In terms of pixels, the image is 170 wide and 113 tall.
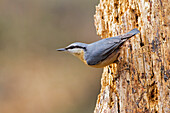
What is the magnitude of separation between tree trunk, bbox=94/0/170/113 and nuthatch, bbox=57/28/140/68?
0.12 metres

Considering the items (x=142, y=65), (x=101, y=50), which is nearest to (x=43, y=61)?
(x=101, y=50)

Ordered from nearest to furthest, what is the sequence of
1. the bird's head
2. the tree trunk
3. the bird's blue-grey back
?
the tree trunk
the bird's blue-grey back
the bird's head

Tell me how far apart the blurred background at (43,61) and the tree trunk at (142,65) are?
3.49 metres

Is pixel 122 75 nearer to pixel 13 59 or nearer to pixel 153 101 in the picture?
pixel 153 101

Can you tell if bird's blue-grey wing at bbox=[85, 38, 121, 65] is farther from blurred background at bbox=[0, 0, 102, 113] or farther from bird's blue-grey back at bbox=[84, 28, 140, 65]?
blurred background at bbox=[0, 0, 102, 113]

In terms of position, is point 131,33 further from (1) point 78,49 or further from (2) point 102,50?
(1) point 78,49

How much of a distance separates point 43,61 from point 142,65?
408 cm

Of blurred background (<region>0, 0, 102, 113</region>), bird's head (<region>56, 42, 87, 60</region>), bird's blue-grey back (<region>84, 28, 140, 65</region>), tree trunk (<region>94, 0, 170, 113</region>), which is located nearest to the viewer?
tree trunk (<region>94, 0, 170, 113</region>)

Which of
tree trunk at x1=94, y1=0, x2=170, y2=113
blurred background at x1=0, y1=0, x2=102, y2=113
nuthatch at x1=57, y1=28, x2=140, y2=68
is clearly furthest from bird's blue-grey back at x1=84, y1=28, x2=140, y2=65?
blurred background at x1=0, y1=0, x2=102, y2=113

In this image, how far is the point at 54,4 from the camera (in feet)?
20.7

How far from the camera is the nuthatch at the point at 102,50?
2631 millimetres

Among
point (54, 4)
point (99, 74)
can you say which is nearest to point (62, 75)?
point (99, 74)

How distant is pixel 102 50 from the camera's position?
271 centimetres

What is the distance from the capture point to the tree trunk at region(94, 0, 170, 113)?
244cm
